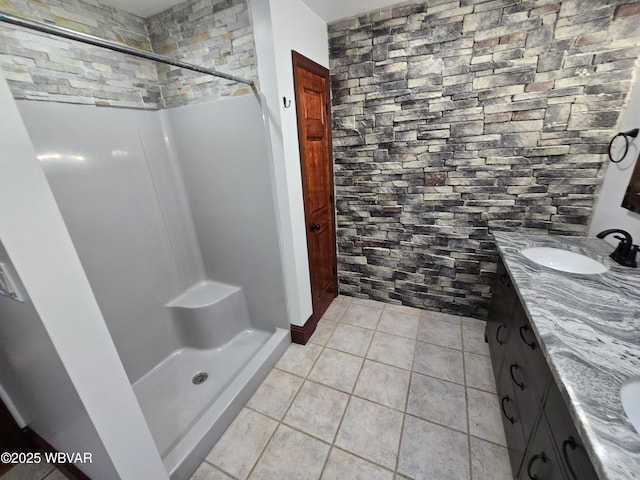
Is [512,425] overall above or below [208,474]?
above

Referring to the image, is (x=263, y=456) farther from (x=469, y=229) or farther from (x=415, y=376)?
(x=469, y=229)

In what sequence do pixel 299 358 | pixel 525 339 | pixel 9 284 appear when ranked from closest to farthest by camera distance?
pixel 9 284, pixel 525 339, pixel 299 358

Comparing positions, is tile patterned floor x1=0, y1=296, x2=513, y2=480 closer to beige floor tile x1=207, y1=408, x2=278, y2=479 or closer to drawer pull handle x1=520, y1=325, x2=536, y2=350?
beige floor tile x1=207, y1=408, x2=278, y2=479

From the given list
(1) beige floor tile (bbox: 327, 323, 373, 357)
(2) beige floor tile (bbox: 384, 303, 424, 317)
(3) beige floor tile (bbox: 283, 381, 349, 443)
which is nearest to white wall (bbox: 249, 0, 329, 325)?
(1) beige floor tile (bbox: 327, 323, 373, 357)

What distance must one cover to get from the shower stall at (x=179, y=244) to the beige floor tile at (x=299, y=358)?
9 centimetres

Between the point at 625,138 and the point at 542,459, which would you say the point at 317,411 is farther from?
the point at 625,138

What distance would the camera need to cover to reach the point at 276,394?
67.0 inches

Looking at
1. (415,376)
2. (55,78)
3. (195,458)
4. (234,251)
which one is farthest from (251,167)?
(415,376)

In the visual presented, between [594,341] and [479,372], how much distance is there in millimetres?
1079

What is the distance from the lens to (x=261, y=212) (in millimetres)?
1824

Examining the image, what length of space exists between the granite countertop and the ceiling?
6.02 feet

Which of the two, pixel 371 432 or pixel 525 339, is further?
pixel 371 432

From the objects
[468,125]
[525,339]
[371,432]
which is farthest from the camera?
[468,125]

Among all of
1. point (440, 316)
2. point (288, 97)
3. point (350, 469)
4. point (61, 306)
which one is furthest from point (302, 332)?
point (288, 97)
